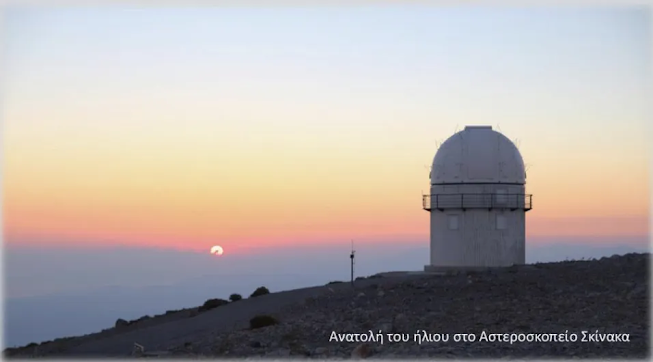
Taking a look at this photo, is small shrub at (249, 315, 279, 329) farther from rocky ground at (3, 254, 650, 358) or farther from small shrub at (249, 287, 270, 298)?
small shrub at (249, 287, 270, 298)

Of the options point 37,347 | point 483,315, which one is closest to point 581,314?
point 483,315

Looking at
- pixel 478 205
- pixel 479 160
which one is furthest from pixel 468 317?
pixel 479 160

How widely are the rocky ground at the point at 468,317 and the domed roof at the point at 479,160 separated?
428cm

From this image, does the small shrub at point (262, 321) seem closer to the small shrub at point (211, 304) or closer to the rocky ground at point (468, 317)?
the rocky ground at point (468, 317)

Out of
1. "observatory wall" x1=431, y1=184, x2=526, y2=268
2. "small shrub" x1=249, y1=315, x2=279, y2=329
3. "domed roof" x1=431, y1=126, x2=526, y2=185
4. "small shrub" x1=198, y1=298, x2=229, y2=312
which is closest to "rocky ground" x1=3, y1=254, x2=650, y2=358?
"small shrub" x1=249, y1=315, x2=279, y2=329

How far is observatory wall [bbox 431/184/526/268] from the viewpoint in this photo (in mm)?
30094

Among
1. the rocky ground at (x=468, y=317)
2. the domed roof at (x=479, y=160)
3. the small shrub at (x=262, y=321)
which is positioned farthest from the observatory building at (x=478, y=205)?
the small shrub at (x=262, y=321)

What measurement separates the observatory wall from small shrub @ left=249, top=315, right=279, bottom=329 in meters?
10.2

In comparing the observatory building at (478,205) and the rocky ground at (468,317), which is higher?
the observatory building at (478,205)

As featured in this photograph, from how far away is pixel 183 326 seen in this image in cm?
2530

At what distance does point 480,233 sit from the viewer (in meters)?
30.1

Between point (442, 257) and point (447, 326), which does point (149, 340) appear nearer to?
point (447, 326)

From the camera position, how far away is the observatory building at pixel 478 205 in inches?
1185

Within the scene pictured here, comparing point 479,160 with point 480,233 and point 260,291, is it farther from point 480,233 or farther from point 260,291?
point 260,291
